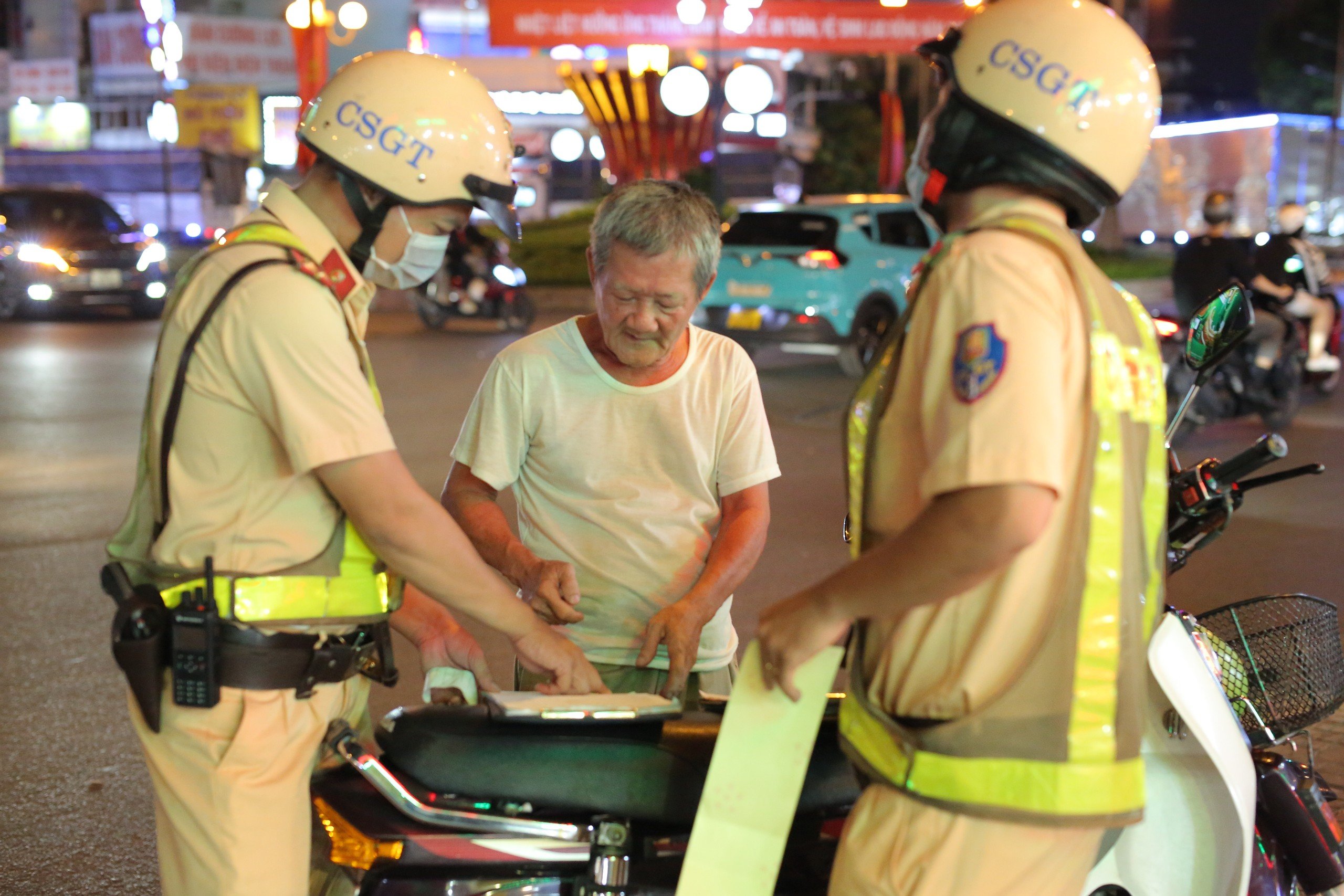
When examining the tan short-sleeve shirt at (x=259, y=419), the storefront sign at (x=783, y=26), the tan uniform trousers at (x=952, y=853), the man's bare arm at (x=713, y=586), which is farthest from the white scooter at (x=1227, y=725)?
the storefront sign at (x=783, y=26)

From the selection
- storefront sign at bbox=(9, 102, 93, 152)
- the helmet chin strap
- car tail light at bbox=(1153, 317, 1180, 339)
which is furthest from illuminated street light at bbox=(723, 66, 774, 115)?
storefront sign at bbox=(9, 102, 93, 152)

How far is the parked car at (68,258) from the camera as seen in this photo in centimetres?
1886

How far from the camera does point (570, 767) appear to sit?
6.74 feet

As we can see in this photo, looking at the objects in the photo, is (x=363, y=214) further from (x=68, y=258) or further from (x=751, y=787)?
(x=68, y=258)

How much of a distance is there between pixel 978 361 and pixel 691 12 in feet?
71.3

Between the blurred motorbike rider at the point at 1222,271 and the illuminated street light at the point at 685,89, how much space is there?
48.3 feet

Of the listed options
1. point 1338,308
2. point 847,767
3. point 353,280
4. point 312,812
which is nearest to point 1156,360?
point 847,767

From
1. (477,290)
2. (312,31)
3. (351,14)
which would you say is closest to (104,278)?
(312,31)

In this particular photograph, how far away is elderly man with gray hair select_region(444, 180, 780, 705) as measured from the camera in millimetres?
2676

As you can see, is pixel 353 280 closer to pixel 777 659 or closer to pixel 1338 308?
pixel 777 659

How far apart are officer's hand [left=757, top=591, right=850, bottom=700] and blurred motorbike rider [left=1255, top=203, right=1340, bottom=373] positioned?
37.6 feet

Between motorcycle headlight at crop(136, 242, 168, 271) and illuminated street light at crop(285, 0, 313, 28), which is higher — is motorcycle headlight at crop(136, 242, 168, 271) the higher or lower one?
the lower one

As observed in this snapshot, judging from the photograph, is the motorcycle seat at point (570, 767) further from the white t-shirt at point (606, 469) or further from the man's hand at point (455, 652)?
the white t-shirt at point (606, 469)

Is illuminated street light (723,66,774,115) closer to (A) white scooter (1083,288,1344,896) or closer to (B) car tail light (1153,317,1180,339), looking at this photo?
(B) car tail light (1153,317,1180,339)
